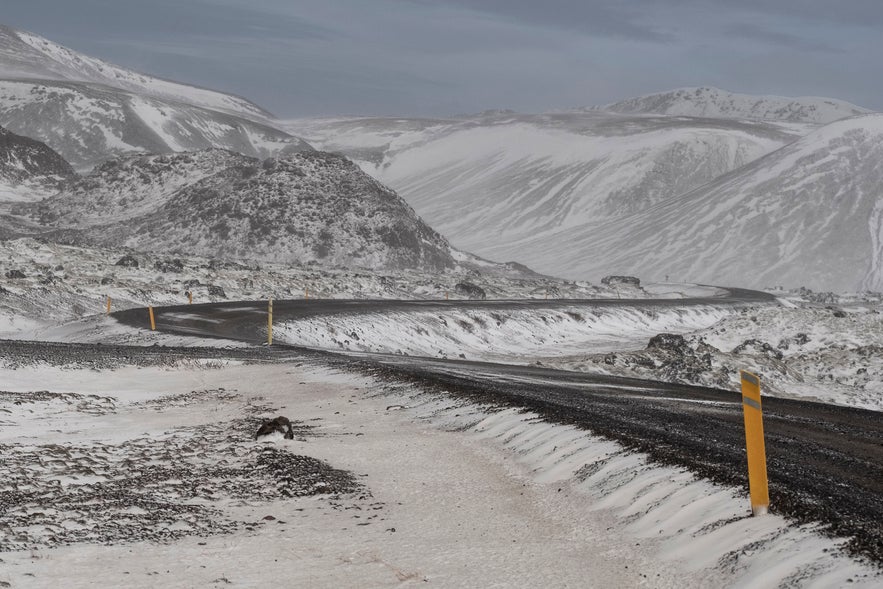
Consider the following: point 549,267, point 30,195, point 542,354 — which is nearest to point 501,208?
point 549,267

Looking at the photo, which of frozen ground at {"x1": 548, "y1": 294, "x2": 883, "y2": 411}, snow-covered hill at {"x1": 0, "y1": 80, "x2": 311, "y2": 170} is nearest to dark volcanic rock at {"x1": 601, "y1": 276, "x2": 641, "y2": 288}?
frozen ground at {"x1": 548, "y1": 294, "x2": 883, "y2": 411}

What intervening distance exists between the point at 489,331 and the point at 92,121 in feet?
458

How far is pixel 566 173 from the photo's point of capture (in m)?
161

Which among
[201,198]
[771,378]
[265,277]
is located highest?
[201,198]

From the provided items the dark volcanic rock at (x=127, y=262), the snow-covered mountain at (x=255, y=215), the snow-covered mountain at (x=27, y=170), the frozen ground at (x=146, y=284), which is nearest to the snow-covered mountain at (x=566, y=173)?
A: the snow-covered mountain at (x=255, y=215)

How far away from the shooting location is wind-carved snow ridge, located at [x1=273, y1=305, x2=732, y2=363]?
1315 inches

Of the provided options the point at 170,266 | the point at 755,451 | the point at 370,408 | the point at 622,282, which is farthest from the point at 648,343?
the point at 622,282

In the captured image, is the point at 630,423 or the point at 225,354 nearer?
the point at 630,423

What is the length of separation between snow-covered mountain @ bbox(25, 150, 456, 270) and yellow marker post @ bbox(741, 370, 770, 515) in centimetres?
6705

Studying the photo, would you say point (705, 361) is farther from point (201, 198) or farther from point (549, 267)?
point (549, 267)

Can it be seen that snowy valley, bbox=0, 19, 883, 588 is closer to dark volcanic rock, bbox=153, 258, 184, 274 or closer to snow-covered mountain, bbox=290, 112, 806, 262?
dark volcanic rock, bbox=153, 258, 184, 274

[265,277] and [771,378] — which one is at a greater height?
[265,277]

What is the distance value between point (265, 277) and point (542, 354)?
2070 cm

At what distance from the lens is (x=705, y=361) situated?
102ft
